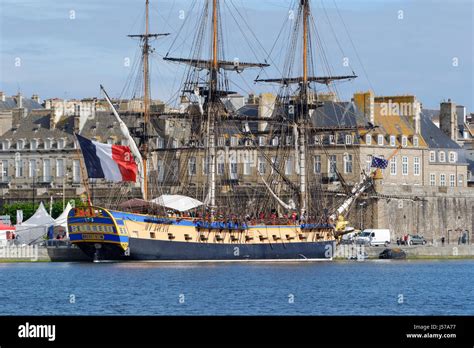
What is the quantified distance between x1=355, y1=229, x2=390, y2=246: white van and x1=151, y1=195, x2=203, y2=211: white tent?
14878mm

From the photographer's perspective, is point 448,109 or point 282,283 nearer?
point 282,283

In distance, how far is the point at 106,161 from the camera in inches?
3413

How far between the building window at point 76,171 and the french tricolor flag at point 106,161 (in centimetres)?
3888

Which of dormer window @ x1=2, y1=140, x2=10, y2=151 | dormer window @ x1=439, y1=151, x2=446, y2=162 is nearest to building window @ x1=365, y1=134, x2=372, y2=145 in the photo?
dormer window @ x1=439, y1=151, x2=446, y2=162

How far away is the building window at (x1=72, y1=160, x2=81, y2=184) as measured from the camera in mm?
126188

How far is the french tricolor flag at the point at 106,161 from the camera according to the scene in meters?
86.1

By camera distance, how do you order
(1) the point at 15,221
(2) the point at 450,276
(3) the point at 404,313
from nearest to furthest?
(3) the point at 404,313
(2) the point at 450,276
(1) the point at 15,221

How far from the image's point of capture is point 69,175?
127m

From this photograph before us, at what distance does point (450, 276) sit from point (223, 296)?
66.1 feet

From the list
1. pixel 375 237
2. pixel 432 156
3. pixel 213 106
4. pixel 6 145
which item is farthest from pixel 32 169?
pixel 213 106

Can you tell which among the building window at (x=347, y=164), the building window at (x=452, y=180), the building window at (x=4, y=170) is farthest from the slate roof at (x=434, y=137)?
the building window at (x=4, y=170)
